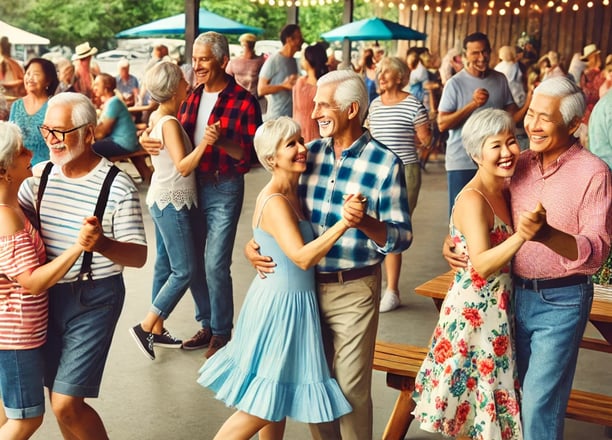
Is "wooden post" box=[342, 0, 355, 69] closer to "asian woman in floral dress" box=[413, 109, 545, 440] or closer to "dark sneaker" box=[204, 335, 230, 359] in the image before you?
"dark sneaker" box=[204, 335, 230, 359]

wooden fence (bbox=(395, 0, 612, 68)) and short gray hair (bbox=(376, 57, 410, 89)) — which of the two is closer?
short gray hair (bbox=(376, 57, 410, 89))

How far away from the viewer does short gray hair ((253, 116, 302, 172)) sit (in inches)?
128

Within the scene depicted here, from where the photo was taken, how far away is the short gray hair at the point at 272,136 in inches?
128

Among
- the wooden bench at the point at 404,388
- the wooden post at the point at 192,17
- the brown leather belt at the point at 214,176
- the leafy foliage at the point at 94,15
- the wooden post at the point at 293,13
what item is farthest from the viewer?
the leafy foliage at the point at 94,15

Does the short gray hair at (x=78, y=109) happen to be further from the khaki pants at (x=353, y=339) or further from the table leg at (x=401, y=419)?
the table leg at (x=401, y=419)

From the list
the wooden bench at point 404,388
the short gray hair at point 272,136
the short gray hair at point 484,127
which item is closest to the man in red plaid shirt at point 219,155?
the wooden bench at point 404,388

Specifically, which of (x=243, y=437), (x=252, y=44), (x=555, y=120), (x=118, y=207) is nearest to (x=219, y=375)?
(x=243, y=437)

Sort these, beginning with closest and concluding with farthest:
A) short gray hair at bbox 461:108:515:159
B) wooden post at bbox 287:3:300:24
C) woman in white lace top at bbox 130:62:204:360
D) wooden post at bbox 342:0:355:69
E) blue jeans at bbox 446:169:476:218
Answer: short gray hair at bbox 461:108:515:159 < woman in white lace top at bbox 130:62:204:360 < blue jeans at bbox 446:169:476:218 < wooden post at bbox 287:3:300:24 < wooden post at bbox 342:0:355:69

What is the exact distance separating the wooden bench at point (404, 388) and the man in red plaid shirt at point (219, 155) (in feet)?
4.16

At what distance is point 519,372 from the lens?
325 cm

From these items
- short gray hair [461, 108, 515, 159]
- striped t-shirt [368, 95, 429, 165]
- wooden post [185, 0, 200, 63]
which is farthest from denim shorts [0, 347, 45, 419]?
wooden post [185, 0, 200, 63]

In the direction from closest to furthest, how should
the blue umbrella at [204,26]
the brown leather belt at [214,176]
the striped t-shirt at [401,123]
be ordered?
the brown leather belt at [214,176] < the striped t-shirt at [401,123] < the blue umbrella at [204,26]

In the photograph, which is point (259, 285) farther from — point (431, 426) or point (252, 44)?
point (252, 44)

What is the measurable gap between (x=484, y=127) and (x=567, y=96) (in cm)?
28
